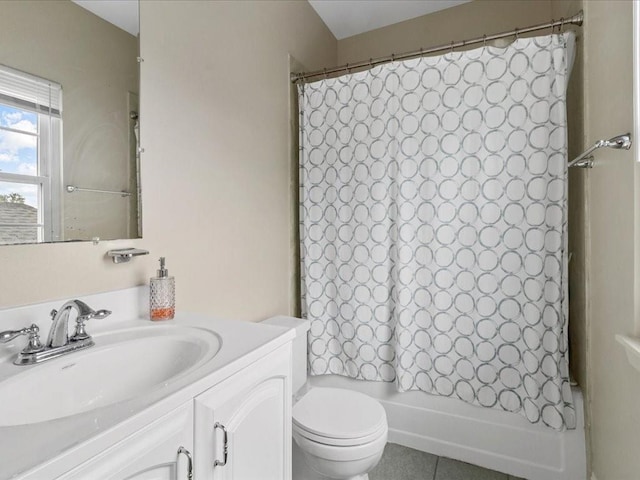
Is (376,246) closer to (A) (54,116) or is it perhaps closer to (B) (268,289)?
(B) (268,289)

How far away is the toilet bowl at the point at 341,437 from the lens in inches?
49.0

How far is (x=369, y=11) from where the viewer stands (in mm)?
2467

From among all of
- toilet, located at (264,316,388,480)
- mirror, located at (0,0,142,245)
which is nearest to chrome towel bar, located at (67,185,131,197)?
mirror, located at (0,0,142,245)

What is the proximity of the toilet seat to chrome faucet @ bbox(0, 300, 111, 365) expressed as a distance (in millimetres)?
826

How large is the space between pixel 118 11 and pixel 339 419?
161 cm

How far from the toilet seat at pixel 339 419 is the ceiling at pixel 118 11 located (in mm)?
1497

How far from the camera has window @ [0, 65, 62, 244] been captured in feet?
2.77

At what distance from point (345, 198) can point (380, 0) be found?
1.46 metres

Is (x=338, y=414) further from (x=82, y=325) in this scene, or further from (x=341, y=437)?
(x=82, y=325)

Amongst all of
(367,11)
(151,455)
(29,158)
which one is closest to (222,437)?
(151,455)

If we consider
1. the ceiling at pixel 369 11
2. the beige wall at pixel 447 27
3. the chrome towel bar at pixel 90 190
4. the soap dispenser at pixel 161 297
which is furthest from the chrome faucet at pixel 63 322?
the beige wall at pixel 447 27

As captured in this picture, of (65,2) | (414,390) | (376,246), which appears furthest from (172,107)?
(414,390)

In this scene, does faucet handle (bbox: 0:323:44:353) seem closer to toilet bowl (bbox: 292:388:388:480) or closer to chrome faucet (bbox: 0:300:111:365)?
chrome faucet (bbox: 0:300:111:365)

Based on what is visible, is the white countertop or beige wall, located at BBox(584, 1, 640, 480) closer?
the white countertop
